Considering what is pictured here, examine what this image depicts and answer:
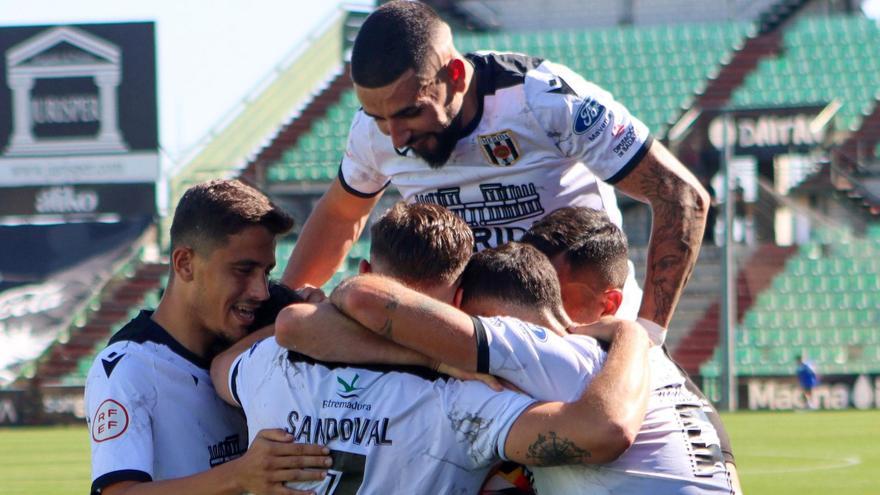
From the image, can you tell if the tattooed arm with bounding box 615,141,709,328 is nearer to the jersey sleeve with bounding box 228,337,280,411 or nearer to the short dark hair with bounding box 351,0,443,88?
the short dark hair with bounding box 351,0,443,88

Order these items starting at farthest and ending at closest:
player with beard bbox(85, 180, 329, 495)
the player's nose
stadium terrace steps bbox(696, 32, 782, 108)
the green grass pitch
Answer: stadium terrace steps bbox(696, 32, 782, 108) < the green grass pitch < the player's nose < player with beard bbox(85, 180, 329, 495)

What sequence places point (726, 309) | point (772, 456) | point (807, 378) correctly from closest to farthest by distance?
point (772, 456), point (726, 309), point (807, 378)

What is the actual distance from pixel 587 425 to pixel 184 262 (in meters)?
1.39

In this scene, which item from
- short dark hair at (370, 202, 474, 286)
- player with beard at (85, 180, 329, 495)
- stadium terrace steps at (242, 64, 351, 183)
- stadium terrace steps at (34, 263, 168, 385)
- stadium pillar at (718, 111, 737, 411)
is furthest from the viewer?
stadium terrace steps at (242, 64, 351, 183)

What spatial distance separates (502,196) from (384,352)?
1.40 meters

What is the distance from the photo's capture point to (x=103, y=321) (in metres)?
26.8

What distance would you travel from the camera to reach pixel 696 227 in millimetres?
4492

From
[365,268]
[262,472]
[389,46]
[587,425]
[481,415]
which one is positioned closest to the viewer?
[587,425]

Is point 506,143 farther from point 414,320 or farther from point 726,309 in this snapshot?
point 726,309

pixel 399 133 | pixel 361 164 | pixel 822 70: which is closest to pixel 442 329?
pixel 399 133

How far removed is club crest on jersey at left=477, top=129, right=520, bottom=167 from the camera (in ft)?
14.9

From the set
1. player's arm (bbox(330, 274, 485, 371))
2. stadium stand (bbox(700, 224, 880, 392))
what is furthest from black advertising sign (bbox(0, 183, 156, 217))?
player's arm (bbox(330, 274, 485, 371))

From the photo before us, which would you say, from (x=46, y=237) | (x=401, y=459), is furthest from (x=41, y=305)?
(x=401, y=459)

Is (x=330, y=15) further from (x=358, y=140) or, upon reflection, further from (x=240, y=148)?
(x=358, y=140)
